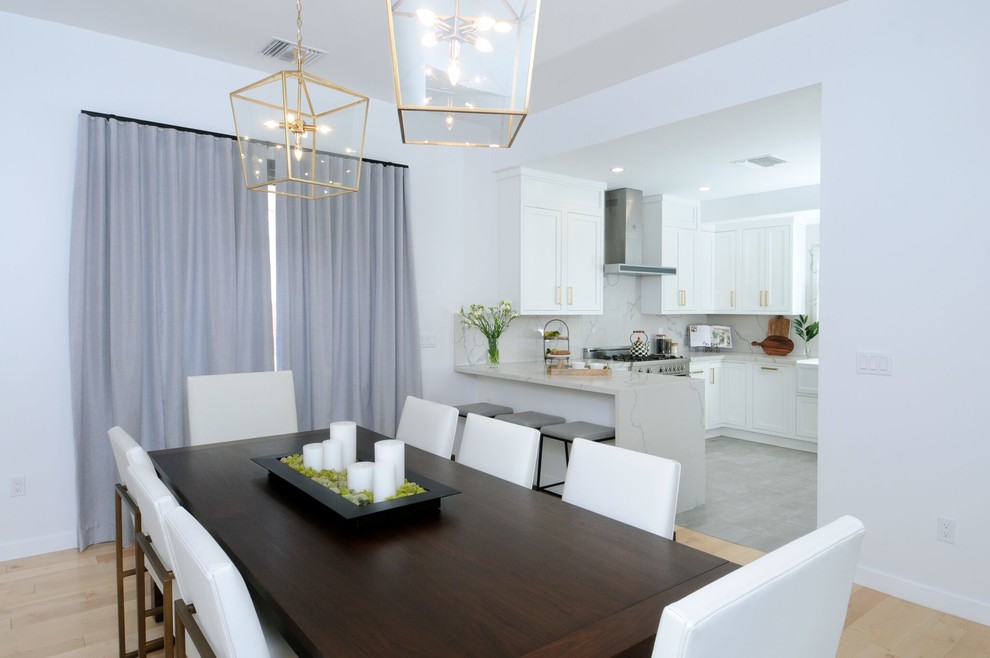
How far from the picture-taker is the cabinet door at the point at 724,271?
6305mm

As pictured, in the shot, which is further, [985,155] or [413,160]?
[413,160]

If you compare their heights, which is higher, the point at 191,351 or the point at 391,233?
the point at 391,233

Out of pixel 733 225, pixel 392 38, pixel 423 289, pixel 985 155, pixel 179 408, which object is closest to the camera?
pixel 392 38

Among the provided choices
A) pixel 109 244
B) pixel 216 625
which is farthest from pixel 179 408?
pixel 216 625

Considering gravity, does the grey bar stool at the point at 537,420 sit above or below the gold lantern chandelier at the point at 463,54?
below

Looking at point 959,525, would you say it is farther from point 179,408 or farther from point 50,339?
point 50,339

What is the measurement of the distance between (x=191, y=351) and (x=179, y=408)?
340mm

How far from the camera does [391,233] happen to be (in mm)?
4418

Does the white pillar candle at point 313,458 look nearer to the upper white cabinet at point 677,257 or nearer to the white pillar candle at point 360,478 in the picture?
the white pillar candle at point 360,478

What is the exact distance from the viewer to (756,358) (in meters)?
5.95

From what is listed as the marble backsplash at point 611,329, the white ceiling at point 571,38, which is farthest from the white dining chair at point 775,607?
the marble backsplash at point 611,329

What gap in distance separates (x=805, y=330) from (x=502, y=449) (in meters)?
4.70

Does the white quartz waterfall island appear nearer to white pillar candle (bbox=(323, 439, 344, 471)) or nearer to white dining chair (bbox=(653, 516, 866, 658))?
white pillar candle (bbox=(323, 439, 344, 471))

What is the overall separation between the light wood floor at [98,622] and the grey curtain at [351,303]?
59.1 inches
